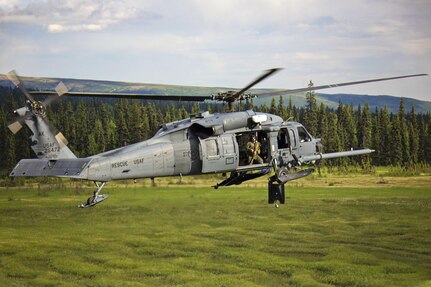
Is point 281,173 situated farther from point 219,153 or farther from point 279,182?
point 219,153

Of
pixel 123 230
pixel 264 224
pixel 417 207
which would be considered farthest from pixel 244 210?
pixel 417 207

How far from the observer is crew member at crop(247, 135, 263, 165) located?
110ft

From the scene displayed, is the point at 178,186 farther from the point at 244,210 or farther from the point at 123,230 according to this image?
the point at 123,230

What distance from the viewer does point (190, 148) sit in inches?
1246

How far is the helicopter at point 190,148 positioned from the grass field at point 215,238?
92.6ft

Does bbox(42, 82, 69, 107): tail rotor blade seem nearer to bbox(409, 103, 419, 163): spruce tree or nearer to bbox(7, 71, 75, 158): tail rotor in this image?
bbox(7, 71, 75, 158): tail rotor

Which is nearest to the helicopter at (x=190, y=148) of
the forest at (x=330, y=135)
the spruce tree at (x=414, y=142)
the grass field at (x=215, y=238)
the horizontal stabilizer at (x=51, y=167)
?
the horizontal stabilizer at (x=51, y=167)

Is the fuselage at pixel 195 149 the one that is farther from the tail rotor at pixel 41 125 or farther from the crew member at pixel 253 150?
the tail rotor at pixel 41 125

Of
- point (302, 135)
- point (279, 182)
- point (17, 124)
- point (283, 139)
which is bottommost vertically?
point (279, 182)

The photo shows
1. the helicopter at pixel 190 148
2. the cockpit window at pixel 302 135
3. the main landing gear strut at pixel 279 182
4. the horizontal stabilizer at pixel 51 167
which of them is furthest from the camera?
the cockpit window at pixel 302 135

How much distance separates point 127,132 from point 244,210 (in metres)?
21.3

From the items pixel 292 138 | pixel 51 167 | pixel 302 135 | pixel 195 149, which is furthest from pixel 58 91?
pixel 302 135

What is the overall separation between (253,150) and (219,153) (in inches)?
92.5

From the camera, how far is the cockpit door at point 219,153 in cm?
3175
